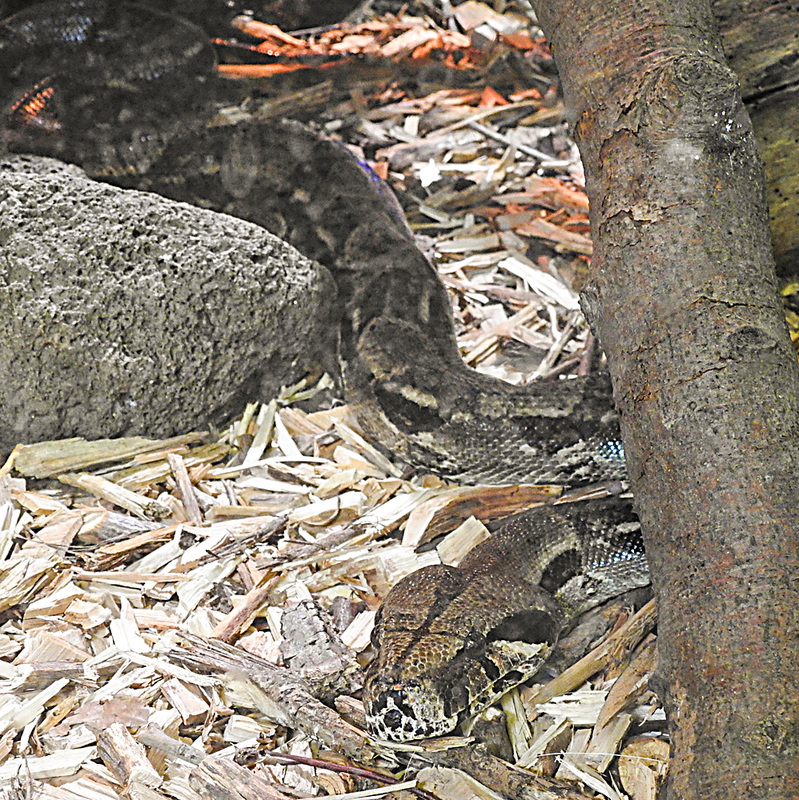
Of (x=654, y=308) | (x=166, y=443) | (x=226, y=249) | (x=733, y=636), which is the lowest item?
(x=166, y=443)

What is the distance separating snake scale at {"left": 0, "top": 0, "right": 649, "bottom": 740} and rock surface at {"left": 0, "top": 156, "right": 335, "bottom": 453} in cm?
63

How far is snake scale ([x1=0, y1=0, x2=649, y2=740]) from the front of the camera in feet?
9.63

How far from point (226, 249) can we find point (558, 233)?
2.19 m

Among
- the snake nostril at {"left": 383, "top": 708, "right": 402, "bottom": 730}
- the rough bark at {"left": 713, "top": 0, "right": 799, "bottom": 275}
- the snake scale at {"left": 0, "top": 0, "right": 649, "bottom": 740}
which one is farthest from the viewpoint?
the rough bark at {"left": 713, "top": 0, "right": 799, "bottom": 275}

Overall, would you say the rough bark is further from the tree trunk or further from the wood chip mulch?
the wood chip mulch

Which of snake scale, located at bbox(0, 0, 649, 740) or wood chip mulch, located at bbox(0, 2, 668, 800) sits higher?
snake scale, located at bbox(0, 0, 649, 740)

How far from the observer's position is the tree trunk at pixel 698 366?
2012 mm

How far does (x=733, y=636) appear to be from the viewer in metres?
2.06

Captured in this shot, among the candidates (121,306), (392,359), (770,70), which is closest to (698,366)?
(770,70)

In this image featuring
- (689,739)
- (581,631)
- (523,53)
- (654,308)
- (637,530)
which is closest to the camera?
(689,739)

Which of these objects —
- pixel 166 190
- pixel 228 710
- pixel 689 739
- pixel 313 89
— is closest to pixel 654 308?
pixel 689 739

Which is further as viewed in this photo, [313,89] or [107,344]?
[313,89]

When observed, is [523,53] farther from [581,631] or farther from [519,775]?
[519,775]

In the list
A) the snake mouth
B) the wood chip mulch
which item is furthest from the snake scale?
the wood chip mulch
